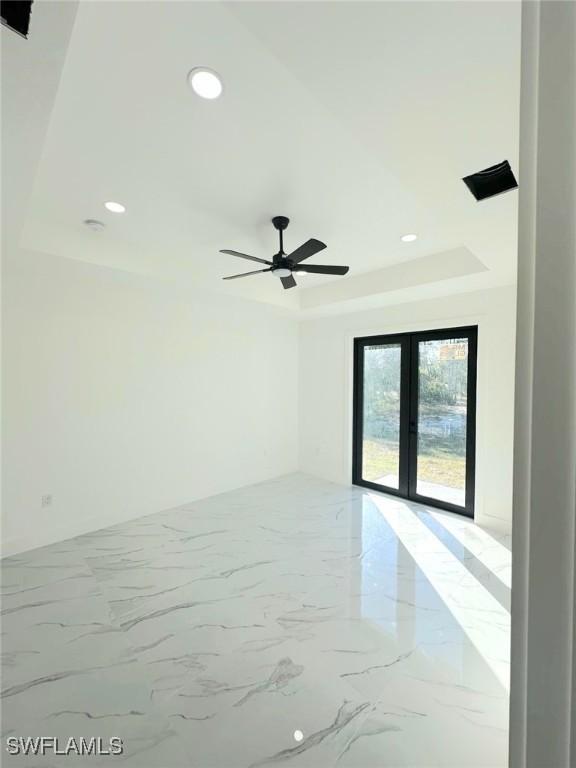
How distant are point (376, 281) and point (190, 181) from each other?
2333mm

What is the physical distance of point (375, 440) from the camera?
469 cm

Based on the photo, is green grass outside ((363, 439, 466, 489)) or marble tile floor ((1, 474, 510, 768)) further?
green grass outside ((363, 439, 466, 489))

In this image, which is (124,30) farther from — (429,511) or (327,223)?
(429,511)

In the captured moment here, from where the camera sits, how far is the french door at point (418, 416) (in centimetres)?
386

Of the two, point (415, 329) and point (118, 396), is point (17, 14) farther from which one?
point (415, 329)

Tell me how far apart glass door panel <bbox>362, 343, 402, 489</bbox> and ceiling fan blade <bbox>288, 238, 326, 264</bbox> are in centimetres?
232

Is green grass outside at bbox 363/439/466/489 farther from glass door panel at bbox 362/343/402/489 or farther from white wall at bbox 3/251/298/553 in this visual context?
white wall at bbox 3/251/298/553

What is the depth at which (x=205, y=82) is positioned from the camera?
154 cm

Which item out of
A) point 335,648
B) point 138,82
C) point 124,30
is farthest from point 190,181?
point 335,648

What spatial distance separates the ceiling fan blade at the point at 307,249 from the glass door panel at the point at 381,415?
2.32 m

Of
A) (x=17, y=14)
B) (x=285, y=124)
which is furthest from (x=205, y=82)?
(x=17, y=14)

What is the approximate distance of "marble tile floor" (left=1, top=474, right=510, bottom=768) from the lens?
152 centimetres

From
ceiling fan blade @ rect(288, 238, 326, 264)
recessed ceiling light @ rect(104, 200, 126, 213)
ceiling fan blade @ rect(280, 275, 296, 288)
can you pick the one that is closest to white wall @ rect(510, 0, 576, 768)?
ceiling fan blade @ rect(288, 238, 326, 264)

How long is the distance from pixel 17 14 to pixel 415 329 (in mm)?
3971
